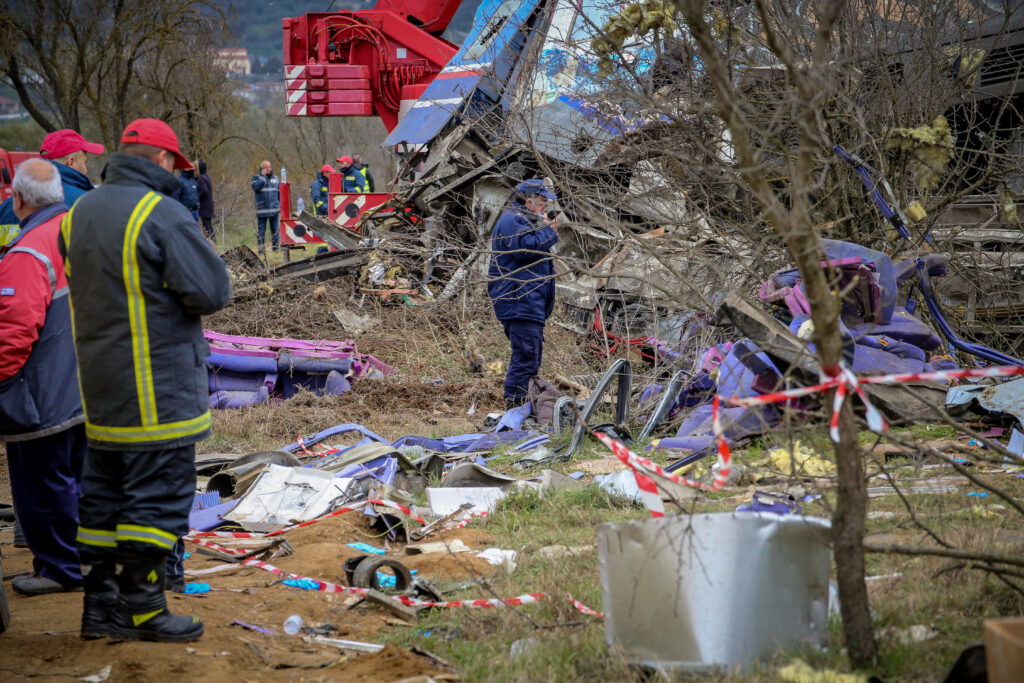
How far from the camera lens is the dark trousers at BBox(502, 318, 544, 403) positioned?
26.5 ft

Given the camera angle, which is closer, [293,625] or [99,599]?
[99,599]

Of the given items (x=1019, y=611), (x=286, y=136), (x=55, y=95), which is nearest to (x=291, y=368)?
(x=1019, y=611)

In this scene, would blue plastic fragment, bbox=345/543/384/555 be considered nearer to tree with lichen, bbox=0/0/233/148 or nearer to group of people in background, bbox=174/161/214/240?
group of people in background, bbox=174/161/214/240

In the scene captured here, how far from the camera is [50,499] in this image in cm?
409

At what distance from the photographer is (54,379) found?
4004 millimetres

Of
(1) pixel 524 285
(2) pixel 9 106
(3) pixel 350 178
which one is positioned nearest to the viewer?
(1) pixel 524 285

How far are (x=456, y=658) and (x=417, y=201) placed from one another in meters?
9.64

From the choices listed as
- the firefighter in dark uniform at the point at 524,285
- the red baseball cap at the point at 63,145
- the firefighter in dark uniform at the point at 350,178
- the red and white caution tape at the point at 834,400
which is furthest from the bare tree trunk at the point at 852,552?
the firefighter in dark uniform at the point at 350,178

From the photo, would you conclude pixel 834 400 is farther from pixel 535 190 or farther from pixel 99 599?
pixel 535 190

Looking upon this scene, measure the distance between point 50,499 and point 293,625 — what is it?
134cm

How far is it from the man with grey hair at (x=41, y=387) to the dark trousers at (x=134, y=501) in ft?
2.47

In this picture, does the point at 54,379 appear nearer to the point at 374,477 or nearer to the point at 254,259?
the point at 374,477

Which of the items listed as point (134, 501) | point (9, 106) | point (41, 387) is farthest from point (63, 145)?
point (9, 106)

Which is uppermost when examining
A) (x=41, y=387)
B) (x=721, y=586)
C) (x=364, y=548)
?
(x=41, y=387)
